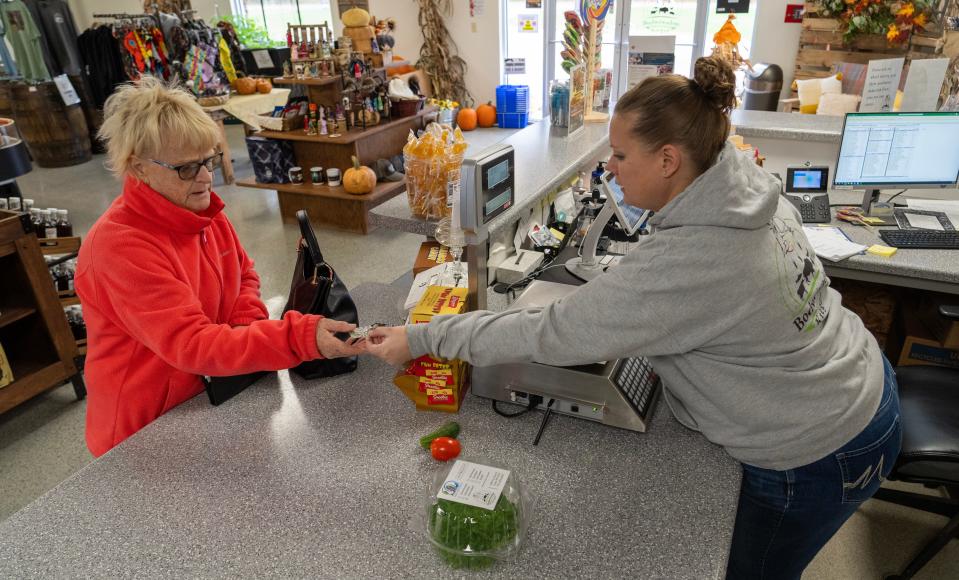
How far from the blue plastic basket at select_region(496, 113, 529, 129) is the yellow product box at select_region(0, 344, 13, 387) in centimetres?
596

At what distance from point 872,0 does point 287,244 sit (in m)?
5.44

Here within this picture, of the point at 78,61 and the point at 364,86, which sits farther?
the point at 78,61

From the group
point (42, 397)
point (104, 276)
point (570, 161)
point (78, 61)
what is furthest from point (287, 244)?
point (78, 61)

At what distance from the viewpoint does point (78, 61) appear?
22.8 ft

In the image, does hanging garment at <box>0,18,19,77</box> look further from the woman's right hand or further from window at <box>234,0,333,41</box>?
the woman's right hand

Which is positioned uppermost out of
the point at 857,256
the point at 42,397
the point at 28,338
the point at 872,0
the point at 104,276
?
the point at 872,0

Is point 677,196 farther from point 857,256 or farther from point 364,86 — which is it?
point 364,86

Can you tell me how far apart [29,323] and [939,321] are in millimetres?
3952

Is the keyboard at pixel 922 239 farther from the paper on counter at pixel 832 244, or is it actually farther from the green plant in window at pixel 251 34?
the green plant in window at pixel 251 34

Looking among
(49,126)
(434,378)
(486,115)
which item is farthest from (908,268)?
(49,126)

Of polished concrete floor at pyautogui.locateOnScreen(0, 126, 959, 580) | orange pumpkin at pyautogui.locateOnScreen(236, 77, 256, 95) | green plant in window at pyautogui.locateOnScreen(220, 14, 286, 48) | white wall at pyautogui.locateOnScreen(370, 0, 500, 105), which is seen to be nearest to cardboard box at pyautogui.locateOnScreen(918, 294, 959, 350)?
polished concrete floor at pyautogui.locateOnScreen(0, 126, 959, 580)

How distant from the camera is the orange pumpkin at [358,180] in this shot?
4527mm

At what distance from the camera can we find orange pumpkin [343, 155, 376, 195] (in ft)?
14.9

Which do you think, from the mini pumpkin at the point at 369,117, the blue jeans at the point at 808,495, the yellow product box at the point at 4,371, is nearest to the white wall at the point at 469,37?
the mini pumpkin at the point at 369,117
